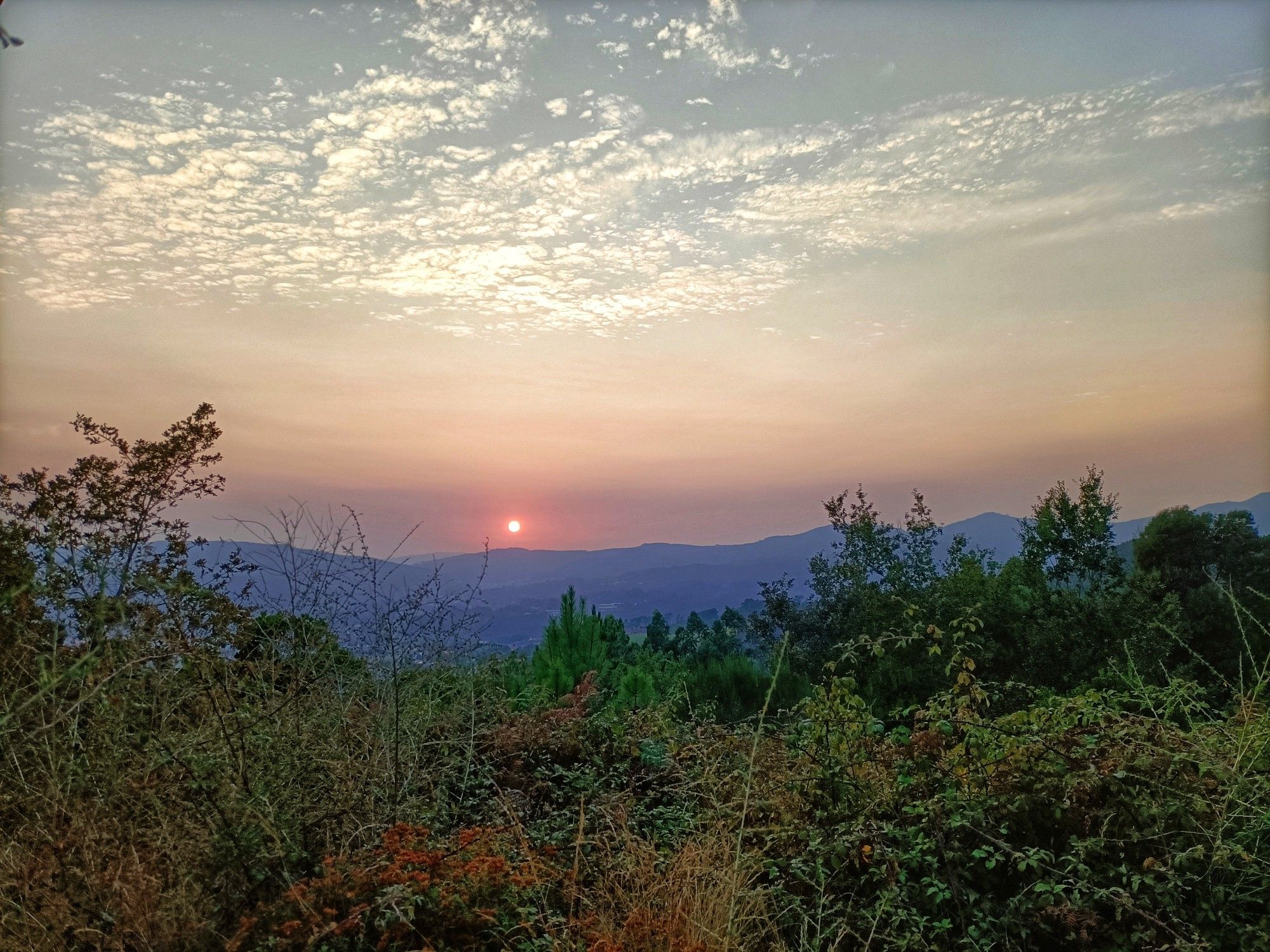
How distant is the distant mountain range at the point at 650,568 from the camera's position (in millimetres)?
6508

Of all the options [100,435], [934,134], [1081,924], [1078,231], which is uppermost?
[934,134]

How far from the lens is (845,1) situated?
6.09 m

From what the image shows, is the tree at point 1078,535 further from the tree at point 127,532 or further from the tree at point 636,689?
the tree at point 127,532

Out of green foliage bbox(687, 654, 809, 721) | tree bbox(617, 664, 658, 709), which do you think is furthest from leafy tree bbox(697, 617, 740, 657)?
tree bbox(617, 664, 658, 709)

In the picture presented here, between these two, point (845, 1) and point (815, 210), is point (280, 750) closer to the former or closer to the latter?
point (845, 1)

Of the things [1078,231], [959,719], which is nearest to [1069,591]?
[1078,231]

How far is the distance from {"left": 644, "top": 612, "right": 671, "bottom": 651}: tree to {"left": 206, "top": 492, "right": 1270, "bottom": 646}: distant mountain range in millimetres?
2067

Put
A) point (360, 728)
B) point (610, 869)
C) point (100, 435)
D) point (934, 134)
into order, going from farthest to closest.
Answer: point (934, 134)
point (100, 435)
point (360, 728)
point (610, 869)

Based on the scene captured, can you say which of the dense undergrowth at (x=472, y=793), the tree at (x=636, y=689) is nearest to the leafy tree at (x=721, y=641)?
the tree at (x=636, y=689)

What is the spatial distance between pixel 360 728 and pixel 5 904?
1.89m

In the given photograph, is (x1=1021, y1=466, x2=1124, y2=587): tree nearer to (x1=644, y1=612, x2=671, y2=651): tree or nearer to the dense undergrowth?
(x1=644, y1=612, x2=671, y2=651): tree

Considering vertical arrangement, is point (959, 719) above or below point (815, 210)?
below

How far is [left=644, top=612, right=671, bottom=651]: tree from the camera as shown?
16516 mm

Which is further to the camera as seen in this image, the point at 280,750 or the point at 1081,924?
the point at 280,750
